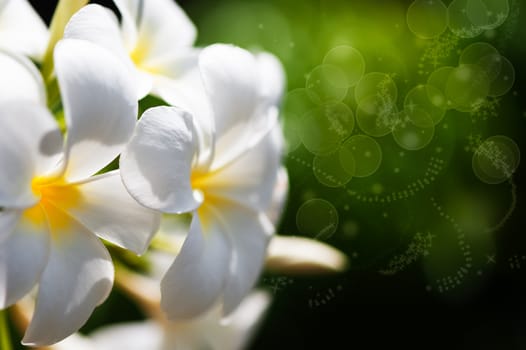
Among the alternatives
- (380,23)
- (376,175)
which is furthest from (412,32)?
(376,175)

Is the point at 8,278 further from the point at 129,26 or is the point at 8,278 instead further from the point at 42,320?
the point at 129,26

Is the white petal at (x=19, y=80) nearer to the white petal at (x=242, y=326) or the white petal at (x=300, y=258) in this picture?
the white petal at (x=300, y=258)

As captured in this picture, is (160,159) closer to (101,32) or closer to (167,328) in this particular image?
(101,32)

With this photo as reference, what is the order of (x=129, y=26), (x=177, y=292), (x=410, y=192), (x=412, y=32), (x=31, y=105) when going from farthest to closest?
(x=412, y=32) < (x=410, y=192) < (x=129, y=26) < (x=177, y=292) < (x=31, y=105)

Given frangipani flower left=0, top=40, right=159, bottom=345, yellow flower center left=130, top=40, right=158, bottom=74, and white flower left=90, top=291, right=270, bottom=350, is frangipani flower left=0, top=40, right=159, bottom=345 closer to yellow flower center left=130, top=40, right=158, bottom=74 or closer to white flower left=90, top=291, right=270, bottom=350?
yellow flower center left=130, top=40, right=158, bottom=74

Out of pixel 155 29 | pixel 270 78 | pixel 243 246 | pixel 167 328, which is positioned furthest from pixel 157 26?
pixel 167 328

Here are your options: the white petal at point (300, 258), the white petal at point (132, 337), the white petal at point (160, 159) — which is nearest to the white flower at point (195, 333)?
the white petal at point (132, 337)
